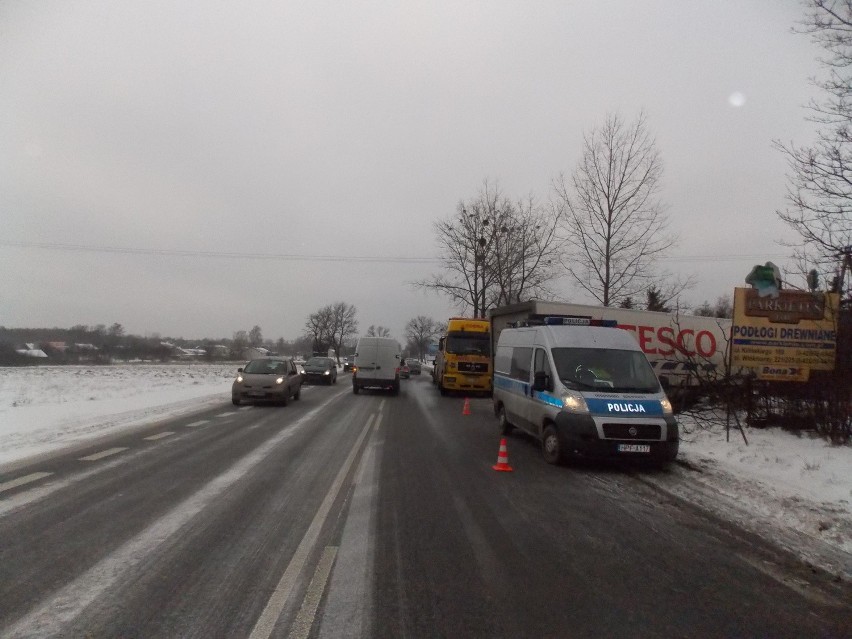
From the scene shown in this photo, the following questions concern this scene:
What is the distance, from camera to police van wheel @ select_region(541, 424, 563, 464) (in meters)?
9.24

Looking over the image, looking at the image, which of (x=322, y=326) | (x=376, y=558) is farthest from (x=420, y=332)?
(x=376, y=558)

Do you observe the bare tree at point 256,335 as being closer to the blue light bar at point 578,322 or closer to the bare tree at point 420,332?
the bare tree at point 420,332

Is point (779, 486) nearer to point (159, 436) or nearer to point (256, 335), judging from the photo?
point (159, 436)

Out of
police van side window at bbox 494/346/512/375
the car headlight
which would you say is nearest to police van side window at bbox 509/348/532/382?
police van side window at bbox 494/346/512/375

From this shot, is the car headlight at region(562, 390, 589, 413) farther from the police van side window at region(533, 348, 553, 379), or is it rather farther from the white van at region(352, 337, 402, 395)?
the white van at region(352, 337, 402, 395)

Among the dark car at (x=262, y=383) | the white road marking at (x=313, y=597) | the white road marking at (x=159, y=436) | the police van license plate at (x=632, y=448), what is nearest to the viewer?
the white road marking at (x=313, y=597)

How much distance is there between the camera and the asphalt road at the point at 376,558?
378 cm

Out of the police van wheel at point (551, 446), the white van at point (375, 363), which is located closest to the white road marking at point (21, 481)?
the police van wheel at point (551, 446)

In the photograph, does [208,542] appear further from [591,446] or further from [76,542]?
[591,446]

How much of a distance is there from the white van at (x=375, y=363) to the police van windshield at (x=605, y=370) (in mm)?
16426

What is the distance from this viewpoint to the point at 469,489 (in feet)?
25.0

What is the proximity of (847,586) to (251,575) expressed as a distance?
15.2 feet

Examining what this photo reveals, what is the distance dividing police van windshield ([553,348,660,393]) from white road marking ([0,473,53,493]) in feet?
25.3

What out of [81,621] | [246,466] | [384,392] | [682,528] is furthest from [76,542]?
[384,392]
